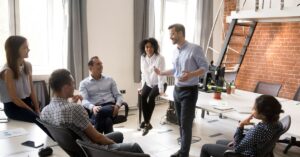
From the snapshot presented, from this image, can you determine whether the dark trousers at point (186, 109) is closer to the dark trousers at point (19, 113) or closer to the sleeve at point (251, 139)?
the sleeve at point (251, 139)

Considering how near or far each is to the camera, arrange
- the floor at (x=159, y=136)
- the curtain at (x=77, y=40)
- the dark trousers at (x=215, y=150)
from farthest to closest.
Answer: the curtain at (x=77, y=40), the floor at (x=159, y=136), the dark trousers at (x=215, y=150)

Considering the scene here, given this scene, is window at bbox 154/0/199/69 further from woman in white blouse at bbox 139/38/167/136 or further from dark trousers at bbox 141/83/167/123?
dark trousers at bbox 141/83/167/123

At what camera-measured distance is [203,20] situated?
6.10 m

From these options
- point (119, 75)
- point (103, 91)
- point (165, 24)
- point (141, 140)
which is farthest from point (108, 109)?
point (165, 24)

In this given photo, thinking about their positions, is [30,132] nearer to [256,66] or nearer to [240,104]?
[240,104]

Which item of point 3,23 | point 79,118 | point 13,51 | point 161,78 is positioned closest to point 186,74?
point 161,78

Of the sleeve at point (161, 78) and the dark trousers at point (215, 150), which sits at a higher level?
the sleeve at point (161, 78)

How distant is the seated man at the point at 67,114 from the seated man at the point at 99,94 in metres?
1.03

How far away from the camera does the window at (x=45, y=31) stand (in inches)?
174

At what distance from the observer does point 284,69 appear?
17.7 ft

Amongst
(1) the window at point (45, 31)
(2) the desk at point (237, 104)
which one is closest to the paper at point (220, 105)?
(2) the desk at point (237, 104)

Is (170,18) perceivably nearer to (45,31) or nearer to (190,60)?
(45,31)

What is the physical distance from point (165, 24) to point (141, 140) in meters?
2.87

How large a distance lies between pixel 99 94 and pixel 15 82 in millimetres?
912
